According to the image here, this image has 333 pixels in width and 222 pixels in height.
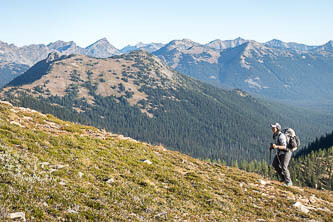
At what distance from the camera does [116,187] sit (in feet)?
46.7

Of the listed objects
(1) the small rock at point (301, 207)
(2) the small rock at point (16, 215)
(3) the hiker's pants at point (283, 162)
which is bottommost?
(1) the small rock at point (301, 207)

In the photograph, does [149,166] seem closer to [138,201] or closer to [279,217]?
[138,201]

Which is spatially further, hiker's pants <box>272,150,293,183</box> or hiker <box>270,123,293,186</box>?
hiker's pants <box>272,150,293,183</box>

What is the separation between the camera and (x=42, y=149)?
16.6 meters

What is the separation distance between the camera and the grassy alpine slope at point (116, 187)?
10.9 m

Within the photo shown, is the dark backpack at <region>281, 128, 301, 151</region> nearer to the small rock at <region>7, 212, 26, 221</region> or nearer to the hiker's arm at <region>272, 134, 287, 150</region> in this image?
the hiker's arm at <region>272, 134, 287, 150</region>

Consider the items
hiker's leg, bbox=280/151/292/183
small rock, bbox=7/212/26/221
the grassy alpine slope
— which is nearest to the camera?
small rock, bbox=7/212/26/221

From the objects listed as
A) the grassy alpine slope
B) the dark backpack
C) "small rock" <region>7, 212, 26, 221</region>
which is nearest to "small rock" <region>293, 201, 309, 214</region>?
the grassy alpine slope

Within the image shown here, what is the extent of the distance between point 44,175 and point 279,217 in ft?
43.5

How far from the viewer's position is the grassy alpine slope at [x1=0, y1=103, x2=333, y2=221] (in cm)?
1095

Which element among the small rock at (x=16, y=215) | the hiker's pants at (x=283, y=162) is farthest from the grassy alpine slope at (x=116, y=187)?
the hiker's pants at (x=283, y=162)

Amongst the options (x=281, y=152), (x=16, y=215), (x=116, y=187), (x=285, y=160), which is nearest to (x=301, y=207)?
(x=285, y=160)

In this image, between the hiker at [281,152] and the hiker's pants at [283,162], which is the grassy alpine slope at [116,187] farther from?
the hiker at [281,152]

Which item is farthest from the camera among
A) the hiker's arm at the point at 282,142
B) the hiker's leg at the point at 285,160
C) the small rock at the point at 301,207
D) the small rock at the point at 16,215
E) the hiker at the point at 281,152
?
the hiker's leg at the point at 285,160
